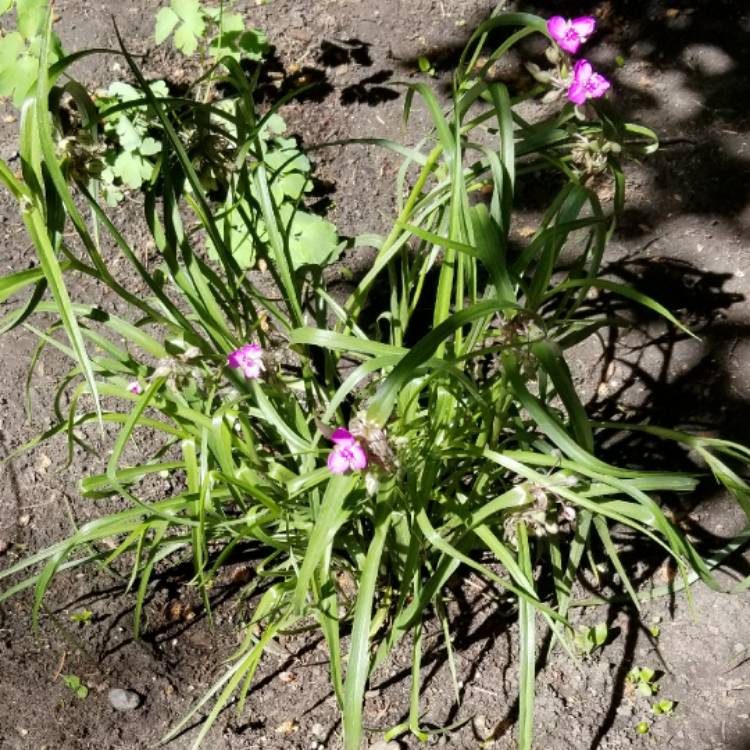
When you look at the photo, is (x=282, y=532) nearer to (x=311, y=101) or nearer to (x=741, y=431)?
(x=741, y=431)

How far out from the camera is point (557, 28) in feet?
4.04

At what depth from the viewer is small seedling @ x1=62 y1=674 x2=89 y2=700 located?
6.15 feet

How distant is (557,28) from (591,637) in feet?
4.12

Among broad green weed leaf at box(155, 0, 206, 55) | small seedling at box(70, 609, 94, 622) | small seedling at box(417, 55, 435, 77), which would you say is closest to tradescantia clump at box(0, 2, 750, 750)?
small seedling at box(70, 609, 94, 622)

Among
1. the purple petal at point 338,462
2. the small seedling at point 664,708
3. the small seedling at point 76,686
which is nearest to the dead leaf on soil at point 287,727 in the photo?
the small seedling at point 76,686

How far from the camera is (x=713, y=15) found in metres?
2.67

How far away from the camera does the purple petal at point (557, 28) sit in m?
1.22

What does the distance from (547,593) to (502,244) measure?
0.98 metres

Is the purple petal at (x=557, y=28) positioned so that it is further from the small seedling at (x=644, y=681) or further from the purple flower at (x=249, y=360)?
the small seedling at (x=644, y=681)

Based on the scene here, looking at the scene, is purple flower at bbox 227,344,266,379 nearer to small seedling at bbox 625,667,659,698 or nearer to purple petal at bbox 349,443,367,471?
purple petal at bbox 349,443,367,471

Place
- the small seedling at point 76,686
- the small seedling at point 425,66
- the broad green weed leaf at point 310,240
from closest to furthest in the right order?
the small seedling at point 76,686 < the broad green weed leaf at point 310,240 < the small seedling at point 425,66

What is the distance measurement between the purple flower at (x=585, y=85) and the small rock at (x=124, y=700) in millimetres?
1518

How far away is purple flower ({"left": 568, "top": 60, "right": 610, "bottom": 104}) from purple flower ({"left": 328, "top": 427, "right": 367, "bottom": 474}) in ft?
1.99

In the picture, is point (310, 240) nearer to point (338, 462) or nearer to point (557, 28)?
point (557, 28)
